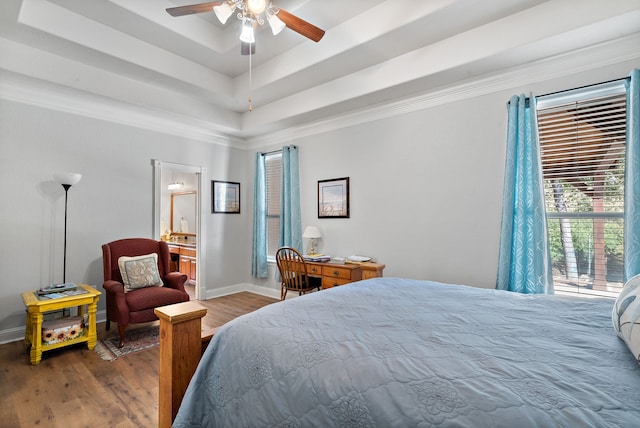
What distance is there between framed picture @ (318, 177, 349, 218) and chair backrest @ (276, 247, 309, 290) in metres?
0.79

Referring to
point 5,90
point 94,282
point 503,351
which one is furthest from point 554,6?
point 94,282

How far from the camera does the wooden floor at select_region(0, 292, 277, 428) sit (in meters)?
1.99

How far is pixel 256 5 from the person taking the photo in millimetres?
2137

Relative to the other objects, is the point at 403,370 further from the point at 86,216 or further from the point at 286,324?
the point at 86,216

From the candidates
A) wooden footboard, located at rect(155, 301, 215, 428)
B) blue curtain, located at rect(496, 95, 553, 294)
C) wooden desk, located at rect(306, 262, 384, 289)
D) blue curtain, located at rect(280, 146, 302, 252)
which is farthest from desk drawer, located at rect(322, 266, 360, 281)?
wooden footboard, located at rect(155, 301, 215, 428)

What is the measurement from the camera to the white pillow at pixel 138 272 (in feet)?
11.1

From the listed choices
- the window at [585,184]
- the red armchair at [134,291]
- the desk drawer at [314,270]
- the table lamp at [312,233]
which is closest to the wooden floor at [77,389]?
the red armchair at [134,291]

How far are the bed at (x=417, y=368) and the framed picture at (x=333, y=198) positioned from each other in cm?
258

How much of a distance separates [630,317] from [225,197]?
494 centimetres

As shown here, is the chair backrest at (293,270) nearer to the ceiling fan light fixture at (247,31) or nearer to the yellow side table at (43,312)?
the yellow side table at (43,312)

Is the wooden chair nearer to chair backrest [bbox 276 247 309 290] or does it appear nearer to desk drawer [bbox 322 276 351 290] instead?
chair backrest [bbox 276 247 309 290]

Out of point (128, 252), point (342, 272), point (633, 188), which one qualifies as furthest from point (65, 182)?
point (633, 188)

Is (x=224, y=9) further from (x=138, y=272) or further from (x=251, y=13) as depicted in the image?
(x=138, y=272)

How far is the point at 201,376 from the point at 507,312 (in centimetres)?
148
